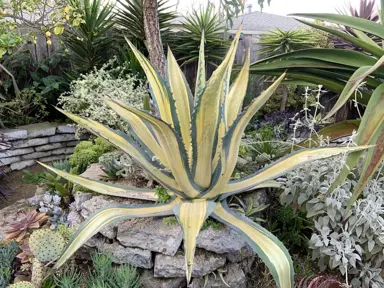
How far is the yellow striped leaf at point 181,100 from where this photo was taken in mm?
1618

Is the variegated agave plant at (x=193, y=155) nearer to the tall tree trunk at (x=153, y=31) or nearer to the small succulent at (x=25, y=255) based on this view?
the small succulent at (x=25, y=255)

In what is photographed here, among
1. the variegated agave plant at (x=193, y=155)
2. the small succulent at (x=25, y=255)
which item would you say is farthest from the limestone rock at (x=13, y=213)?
the variegated agave plant at (x=193, y=155)

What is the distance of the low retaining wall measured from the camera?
3.80 meters

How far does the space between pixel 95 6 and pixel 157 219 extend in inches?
139

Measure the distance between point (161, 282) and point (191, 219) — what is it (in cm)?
40

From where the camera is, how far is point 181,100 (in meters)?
1.68

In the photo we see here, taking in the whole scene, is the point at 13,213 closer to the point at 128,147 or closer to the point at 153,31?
the point at 128,147

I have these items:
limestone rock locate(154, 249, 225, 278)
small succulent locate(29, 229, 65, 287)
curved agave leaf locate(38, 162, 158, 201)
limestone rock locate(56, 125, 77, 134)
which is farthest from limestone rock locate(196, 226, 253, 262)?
limestone rock locate(56, 125, 77, 134)

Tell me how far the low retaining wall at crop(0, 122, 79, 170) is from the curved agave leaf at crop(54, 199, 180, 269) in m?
2.70

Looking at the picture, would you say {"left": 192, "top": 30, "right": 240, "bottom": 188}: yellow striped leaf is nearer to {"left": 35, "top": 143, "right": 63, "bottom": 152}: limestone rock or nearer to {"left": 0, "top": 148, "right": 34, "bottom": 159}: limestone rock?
{"left": 0, "top": 148, "right": 34, "bottom": 159}: limestone rock

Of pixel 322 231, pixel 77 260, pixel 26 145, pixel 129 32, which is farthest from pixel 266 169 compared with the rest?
pixel 129 32

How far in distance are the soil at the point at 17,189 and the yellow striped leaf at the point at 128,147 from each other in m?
1.88

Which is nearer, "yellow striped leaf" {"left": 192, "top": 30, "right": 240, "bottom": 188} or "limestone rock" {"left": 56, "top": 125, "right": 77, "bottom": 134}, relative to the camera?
"yellow striped leaf" {"left": 192, "top": 30, "right": 240, "bottom": 188}

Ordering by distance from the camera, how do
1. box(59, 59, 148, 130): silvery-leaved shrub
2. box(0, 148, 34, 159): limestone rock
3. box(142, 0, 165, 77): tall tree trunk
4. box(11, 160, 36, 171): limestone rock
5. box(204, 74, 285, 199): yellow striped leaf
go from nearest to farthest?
1. box(204, 74, 285, 199): yellow striped leaf
2. box(142, 0, 165, 77): tall tree trunk
3. box(59, 59, 148, 130): silvery-leaved shrub
4. box(0, 148, 34, 159): limestone rock
5. box(11, 160, 36, 171): limestone rock
